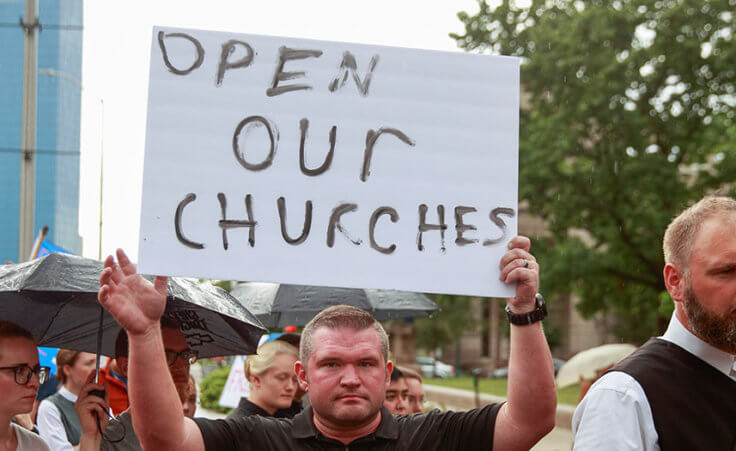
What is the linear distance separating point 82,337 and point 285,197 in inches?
76.1

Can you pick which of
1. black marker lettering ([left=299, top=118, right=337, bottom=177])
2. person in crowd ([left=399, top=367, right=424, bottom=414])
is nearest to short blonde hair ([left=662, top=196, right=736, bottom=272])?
black marker lettering ([left=299, top=118, right=337, bottom=177])

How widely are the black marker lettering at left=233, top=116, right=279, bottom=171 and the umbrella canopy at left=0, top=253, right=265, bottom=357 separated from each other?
78cm

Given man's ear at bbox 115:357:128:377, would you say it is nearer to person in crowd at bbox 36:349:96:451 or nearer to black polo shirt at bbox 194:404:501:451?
black polo shirt at bbox 194:404:501:451

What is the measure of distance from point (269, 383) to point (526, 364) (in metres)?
2.56

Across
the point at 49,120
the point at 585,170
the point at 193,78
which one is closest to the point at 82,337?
the point at 193,78

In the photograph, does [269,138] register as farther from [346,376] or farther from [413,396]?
[413,396]

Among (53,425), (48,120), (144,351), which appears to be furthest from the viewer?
(48,120)

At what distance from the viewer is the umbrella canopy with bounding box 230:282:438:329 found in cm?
620

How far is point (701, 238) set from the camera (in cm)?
244

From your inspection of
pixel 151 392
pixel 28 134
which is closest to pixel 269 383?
pixel 151 392

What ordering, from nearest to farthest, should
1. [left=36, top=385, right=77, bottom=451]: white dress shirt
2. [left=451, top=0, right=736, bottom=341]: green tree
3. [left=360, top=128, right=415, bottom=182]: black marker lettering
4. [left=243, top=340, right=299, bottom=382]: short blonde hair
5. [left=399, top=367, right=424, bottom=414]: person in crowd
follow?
[left=360, top=128, right=415, bottom=182]: black marker lettering → [left=36, top=385, right=77, bottom=451]: white dress shirt → [left=243, top=340, right=299, bottom=382]: short blonde hair → [left=399, top=367, right=424, bottom=414]: person in crowd → [left=451, top=0, right=736, bottom=341]: green tree

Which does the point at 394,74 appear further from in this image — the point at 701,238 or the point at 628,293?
the point at 628,293

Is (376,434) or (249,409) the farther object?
(249,409)

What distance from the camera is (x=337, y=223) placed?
8.38ft
